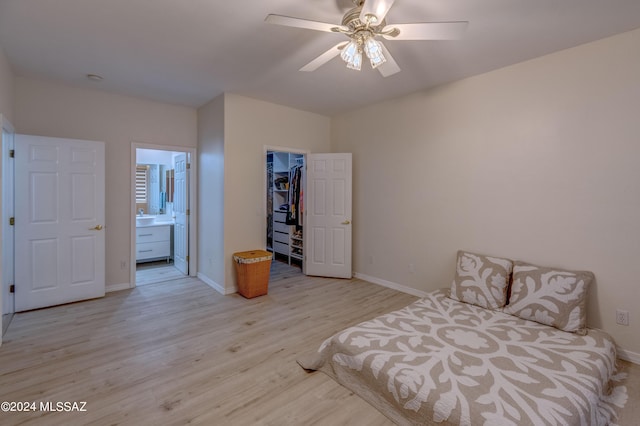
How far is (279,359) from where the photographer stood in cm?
240

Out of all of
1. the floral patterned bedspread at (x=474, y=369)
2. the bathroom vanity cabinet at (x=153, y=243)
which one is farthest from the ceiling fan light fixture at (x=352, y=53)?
the bathroom vanity cabinet at (x=153, y=243)

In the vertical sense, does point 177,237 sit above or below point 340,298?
above

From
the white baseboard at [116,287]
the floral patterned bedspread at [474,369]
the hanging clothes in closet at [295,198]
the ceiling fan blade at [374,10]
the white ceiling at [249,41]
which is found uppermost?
the white ceiling at [249,41]

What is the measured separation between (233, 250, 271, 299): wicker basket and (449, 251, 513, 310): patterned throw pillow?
88.1 inches

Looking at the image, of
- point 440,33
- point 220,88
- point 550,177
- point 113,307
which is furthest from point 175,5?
point 550,177

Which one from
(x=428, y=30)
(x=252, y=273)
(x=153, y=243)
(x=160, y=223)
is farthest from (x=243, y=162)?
(x=428, y=30)

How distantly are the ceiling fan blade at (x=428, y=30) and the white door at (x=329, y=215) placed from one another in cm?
262

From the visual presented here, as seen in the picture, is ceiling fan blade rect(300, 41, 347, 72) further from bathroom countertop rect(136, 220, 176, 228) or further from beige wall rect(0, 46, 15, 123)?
bathroom countertop rect(136, 220, 176, 228)

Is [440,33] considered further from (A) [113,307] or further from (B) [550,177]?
(A) [113,307]

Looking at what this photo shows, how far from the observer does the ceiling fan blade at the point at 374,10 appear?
5.41 ft

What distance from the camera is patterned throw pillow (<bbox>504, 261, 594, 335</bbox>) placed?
95.5 inches

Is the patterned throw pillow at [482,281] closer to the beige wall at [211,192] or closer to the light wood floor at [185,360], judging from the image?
the light wood floor at [185,360]

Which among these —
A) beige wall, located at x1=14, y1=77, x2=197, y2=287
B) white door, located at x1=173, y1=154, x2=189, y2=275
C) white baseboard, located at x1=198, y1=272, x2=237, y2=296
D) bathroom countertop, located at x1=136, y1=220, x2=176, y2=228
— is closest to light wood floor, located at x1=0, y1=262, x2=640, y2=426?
white baseboard, located at x1=198, y1=272, x2=237, y2=296

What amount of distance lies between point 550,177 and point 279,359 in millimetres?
2990
